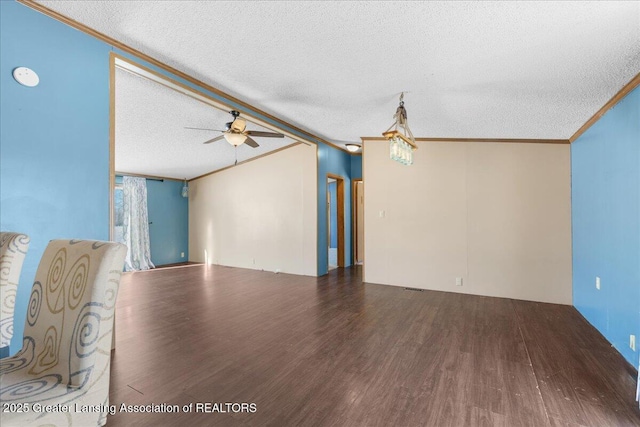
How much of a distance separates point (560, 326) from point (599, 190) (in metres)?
1.53

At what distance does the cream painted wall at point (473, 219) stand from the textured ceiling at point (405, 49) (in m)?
1.03

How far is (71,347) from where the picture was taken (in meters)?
1.07

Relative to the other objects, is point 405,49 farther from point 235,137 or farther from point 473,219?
point 473,219

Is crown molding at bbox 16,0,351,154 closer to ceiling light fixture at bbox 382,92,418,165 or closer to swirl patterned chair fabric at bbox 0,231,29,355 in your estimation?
swirl patterned chair fabric at bbox 0,231,29,355

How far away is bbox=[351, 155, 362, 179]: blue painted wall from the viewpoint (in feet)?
23.6

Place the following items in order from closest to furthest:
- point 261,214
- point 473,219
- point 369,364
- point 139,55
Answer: point 369,364, point 139,55, point 473,219, point 261,214

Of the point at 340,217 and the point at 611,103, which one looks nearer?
the point at 611,103

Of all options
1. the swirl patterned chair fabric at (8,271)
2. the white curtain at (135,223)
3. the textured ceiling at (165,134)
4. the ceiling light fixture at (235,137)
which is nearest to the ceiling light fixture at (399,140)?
the ceiling light fixture at (235,137)

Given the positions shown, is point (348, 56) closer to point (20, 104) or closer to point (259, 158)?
point (20, 104)

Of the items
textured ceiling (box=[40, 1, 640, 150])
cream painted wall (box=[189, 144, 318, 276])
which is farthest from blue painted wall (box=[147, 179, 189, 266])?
textured ceiling (box=[40, 1, 640, 150])

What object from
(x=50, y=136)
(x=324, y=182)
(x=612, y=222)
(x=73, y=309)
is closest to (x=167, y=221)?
(x=324, y=182)

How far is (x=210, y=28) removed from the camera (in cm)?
217

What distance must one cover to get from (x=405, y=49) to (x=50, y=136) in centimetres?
269

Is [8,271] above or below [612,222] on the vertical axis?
below
